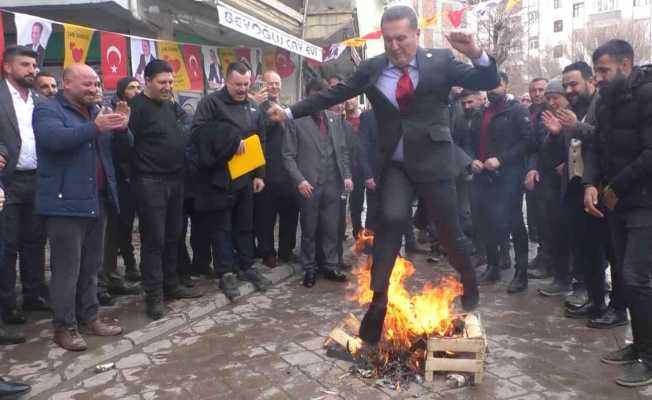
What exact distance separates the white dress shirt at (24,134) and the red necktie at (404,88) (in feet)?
11.7


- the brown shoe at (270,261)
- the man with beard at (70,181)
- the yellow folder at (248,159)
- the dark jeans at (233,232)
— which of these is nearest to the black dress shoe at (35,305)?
the man with beard at (70,181)

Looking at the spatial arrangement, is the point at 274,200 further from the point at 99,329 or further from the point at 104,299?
the point at 99,329

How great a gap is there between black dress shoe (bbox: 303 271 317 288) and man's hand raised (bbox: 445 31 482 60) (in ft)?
13.1

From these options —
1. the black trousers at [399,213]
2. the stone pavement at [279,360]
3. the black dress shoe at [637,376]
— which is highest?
the black trousers at [399,213]

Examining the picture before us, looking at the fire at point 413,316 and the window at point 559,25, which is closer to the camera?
the fire at point 413,316

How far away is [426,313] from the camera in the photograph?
4.89m

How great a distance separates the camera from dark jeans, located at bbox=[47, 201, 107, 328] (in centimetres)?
483

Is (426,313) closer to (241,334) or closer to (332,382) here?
(332,382)

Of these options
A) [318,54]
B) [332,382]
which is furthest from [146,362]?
[318,54]

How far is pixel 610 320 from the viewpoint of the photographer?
5.54 metres

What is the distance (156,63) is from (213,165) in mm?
1249

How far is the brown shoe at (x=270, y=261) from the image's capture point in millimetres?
7809

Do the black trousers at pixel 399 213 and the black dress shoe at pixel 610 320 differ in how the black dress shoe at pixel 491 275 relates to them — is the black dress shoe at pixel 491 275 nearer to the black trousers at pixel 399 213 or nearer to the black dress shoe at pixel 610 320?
the black dress shoe at pixel 610 320

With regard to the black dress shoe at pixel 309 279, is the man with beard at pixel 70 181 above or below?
above
